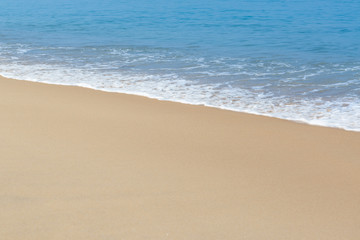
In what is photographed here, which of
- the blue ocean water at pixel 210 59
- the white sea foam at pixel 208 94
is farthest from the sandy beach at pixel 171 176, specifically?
the blue ocean water at pixel 210 59

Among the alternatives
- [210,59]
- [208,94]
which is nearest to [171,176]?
[208,94]

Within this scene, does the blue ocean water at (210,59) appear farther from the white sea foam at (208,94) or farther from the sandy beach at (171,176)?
the sandy beach at (171,176)

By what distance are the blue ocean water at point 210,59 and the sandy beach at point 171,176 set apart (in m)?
0.94

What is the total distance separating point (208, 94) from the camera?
645 cm

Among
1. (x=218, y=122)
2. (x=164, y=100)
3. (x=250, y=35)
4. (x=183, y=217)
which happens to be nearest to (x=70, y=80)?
(x=164, y=100)

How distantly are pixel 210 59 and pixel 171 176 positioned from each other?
6.44 metres

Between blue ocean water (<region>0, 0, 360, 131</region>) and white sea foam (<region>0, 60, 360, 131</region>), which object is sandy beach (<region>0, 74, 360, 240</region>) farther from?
blue ocean water (<region>0, 0, 360, 131</region>)

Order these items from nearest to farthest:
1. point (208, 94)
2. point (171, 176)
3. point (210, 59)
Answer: point (171, 176) < point (208, 94) < point (210, 59)

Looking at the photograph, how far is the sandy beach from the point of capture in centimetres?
278

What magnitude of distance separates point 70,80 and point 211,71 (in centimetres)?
236

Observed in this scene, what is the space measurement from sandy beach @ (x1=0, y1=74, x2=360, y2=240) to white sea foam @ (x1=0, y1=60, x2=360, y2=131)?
435 millimetres

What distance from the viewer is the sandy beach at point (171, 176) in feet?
9.12

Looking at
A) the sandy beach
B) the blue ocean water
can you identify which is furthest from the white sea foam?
the sandy beach

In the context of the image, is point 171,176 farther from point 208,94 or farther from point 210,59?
point 210,59
